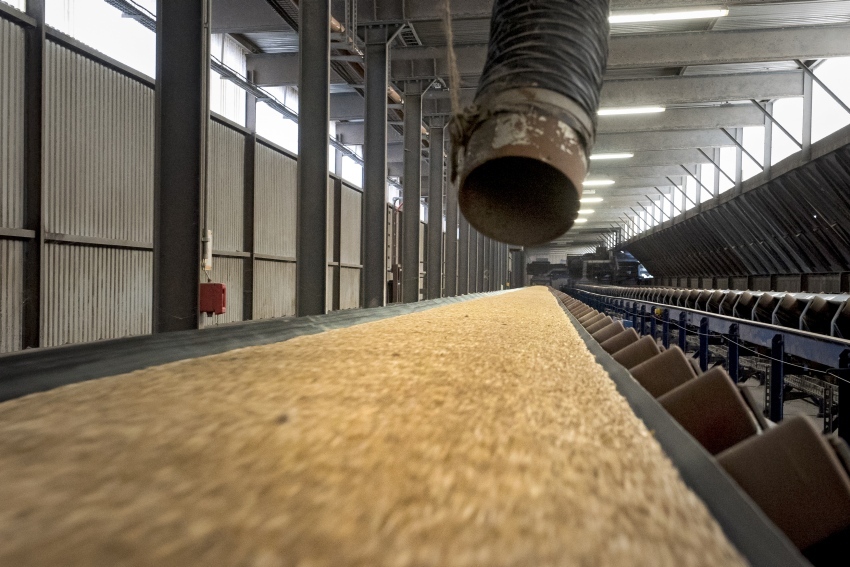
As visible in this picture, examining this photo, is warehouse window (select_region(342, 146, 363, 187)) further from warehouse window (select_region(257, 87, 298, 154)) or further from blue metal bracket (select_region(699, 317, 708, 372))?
blue metal bracket (select_region(699, 317, 708, 372))

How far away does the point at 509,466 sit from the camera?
77cm

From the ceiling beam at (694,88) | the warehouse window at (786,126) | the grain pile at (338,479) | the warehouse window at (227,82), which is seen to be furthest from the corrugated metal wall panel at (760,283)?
the grain pile at (338,479)

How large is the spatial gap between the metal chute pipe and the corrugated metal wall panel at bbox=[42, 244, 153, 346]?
4.40m

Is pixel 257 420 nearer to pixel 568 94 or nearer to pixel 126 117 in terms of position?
pixel 568 94

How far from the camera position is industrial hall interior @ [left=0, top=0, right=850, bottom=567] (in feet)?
2.00

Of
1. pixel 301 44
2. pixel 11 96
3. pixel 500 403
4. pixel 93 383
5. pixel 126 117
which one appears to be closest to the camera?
pixel 500 403

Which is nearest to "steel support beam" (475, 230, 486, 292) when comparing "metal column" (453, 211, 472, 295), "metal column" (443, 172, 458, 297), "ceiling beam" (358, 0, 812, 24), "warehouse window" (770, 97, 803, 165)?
"metal column" (453, 211, 472, 295)

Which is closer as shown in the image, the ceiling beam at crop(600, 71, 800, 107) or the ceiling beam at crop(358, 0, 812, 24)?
the ceiling beam at crop(358, 0, 812, 24)

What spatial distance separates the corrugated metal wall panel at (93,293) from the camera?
16.1 feet

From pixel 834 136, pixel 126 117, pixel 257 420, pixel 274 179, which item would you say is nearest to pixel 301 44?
pixel 126 117

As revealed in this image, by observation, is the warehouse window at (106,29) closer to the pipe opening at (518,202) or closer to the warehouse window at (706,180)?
the pipe opening at (518,202)

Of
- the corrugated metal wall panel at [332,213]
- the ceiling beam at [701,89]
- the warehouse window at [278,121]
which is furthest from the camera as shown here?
the corrugated metal wall panel at [332,213]

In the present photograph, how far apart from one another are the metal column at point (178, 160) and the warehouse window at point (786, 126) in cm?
1073

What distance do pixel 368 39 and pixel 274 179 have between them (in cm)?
265
